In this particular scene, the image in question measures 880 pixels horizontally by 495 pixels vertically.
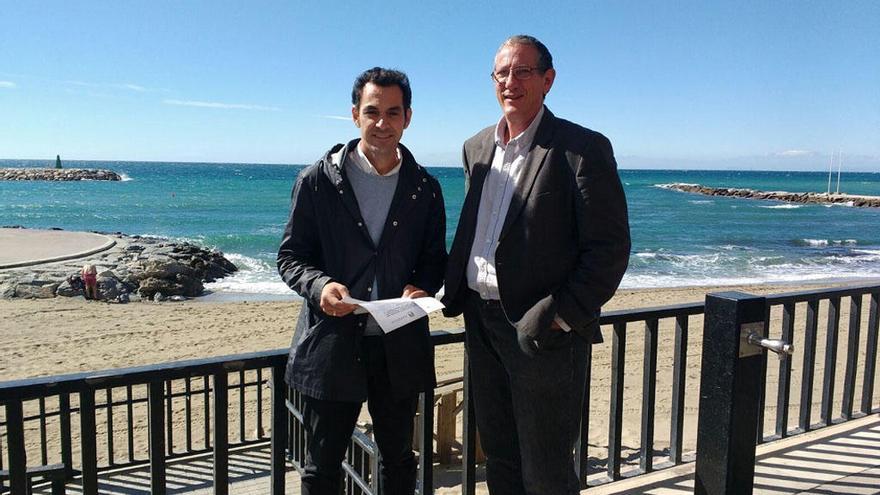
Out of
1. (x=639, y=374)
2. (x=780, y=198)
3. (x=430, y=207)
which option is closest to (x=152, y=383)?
(x=430, y=207)

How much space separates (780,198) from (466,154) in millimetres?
87577

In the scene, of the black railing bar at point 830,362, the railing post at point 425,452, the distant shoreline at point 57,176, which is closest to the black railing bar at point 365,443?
the railing post at point 425,452

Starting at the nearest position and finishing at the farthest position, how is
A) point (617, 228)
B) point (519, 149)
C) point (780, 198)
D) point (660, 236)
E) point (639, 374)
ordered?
1. point (617, 228)
2. point (519, 149)
3. point (639, 374)
4. point (660, 236)
5. point (780, 198)

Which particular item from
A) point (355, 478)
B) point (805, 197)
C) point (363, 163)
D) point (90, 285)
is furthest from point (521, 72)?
point (805, 197)

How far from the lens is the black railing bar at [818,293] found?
3710 millimetres

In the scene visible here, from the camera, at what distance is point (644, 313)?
326 centimetres

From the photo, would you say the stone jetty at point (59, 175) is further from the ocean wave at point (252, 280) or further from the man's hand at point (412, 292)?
the man's hand at point (412, 292)

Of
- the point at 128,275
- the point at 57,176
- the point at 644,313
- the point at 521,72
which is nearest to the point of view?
the point at 521,72

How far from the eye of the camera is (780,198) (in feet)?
262

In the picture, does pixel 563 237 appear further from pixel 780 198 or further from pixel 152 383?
pixel 780 198

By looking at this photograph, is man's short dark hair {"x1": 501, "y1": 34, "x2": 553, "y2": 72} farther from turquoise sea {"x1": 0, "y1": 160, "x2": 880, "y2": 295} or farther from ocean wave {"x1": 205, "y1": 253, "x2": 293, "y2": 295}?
turquoise sea {"x1": 0, "y1": 160, "x2": 880, "y2": 295}

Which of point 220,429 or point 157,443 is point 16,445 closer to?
point 157,443

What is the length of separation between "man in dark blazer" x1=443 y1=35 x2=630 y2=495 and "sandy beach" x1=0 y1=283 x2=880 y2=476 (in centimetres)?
488

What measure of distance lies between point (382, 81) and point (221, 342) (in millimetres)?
12595
